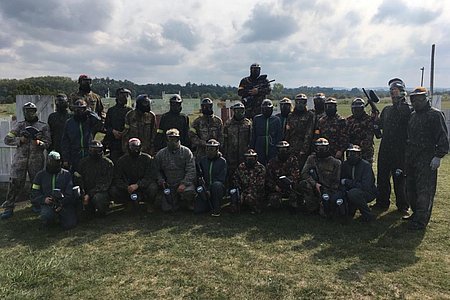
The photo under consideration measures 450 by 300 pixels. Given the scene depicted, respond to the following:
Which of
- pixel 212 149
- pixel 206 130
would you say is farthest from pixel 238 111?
pixel 212 149

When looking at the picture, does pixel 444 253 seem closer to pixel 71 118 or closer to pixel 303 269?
pixel 303 269

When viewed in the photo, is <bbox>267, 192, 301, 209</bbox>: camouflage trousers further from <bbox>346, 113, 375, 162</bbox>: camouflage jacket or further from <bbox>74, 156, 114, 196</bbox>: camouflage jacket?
<bbox>74, 156, 114, 196</bbox>: camouflage jacket

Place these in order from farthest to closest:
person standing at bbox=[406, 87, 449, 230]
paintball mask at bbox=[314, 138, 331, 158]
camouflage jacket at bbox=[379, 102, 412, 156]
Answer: camouflage jacket at bbox=[379, 102, 412, 156]
paintball mask at bbox=[314, 138, 331, 158]
person standing at bbox=[406, 87, 449, 230]

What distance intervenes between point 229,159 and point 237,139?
0.45 meters

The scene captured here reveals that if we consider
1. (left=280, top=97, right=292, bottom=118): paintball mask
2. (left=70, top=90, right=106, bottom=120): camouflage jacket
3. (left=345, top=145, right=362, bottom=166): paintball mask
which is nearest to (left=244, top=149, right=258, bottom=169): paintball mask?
(left=280, top=97, right=292, bottom=118): paintball mask

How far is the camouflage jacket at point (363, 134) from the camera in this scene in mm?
7309

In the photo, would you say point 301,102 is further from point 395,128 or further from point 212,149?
point 212,149

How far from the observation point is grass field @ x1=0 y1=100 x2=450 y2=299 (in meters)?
4.41

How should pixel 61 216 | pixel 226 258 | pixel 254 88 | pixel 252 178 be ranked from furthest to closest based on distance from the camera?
pixel 254 88 < pixel 252 178 < pixel 61 216 < pixel 226 258

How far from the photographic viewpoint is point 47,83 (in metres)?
46.4

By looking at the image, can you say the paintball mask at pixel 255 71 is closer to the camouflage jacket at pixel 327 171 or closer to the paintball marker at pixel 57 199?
the camouflage jacket at pixel 327 171

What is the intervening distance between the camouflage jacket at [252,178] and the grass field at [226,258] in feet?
1.69

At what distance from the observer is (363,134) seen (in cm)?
732

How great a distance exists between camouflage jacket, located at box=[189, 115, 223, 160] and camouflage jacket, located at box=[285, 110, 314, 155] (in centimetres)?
139
